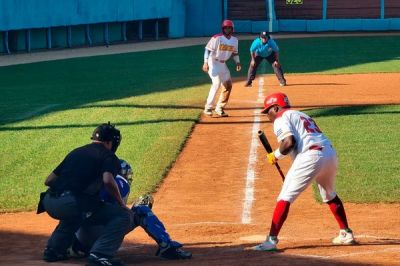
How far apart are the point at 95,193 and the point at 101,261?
74cm

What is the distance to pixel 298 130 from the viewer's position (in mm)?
11148

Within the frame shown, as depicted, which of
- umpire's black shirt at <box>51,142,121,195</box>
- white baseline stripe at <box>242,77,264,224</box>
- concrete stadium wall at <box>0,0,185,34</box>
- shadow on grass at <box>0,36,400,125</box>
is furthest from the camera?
concrete stadium wall at <box>0,0,185,34</box>

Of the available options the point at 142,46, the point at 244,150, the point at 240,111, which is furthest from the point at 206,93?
the point at 142,46

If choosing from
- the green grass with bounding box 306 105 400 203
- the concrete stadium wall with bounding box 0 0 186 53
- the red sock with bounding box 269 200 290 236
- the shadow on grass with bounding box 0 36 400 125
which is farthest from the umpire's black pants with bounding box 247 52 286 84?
the red sock with bounding box 269 200 290 236

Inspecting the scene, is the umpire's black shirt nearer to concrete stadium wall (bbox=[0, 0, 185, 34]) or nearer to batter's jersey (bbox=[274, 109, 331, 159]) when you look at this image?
batter's jersey (bbox=[274, 109, 331, 159])

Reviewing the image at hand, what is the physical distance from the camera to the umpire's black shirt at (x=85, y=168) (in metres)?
10.4

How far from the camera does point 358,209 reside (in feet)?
45.9

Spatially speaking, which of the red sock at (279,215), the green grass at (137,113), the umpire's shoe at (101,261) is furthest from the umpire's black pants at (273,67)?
the umpire's shoe at (101,261)

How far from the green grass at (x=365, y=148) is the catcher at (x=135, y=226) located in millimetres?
4471

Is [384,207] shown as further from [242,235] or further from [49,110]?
[49,110]

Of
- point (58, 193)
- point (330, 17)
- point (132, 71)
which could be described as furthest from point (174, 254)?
point (330, 17)

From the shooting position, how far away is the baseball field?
11.8m

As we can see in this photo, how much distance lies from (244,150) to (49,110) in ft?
24.8

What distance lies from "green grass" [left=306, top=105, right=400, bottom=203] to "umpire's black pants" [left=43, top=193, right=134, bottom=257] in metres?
4.99
